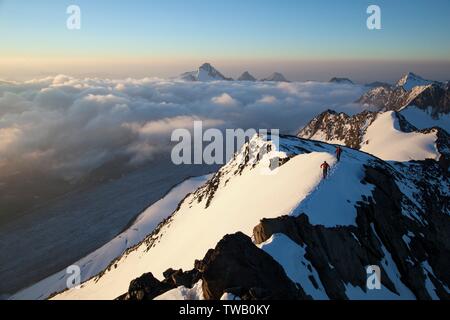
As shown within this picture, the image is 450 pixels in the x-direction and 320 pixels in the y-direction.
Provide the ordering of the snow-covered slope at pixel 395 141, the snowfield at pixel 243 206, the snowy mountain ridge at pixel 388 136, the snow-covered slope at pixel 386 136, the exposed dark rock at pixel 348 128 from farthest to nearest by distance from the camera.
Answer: the exposed dark rock at pixel 348 128 < the snow-covered slope at pixel 386 136 < the snowy mountain ridge at pixel 388 136 < the snow-covered slope at pixel 395 141 < the snowfield at pixel 243 206

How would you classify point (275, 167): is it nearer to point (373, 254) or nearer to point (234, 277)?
point (373, 254)

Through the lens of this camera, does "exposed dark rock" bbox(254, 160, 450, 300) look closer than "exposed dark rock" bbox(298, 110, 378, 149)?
Yes

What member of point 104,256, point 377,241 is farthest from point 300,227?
point 104,256

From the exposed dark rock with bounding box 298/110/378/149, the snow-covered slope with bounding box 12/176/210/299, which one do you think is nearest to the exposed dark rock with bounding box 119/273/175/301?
the snow-covered slope with bounding box 12/176/210/299

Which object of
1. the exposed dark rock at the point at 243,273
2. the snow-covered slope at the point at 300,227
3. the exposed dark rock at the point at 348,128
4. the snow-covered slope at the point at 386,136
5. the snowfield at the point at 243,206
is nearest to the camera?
the exposed dark rock at the point at 243,273

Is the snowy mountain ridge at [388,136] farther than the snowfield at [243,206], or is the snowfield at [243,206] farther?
the snowy mountain ridge at [388,136]

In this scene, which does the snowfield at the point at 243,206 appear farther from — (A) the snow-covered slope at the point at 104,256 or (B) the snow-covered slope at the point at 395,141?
(B) the snow-covered slope at the point at 395,141

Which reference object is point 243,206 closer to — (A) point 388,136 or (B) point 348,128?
(A) point 388,136

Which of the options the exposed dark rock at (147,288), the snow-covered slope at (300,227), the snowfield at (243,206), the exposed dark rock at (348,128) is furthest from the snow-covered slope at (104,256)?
the exposed dark rock at (147,288)

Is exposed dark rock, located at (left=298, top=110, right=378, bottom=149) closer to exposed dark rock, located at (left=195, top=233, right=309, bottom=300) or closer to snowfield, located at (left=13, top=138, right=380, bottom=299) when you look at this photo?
snowfield, located at (left=13, top=138, right=380, bottom=299)
